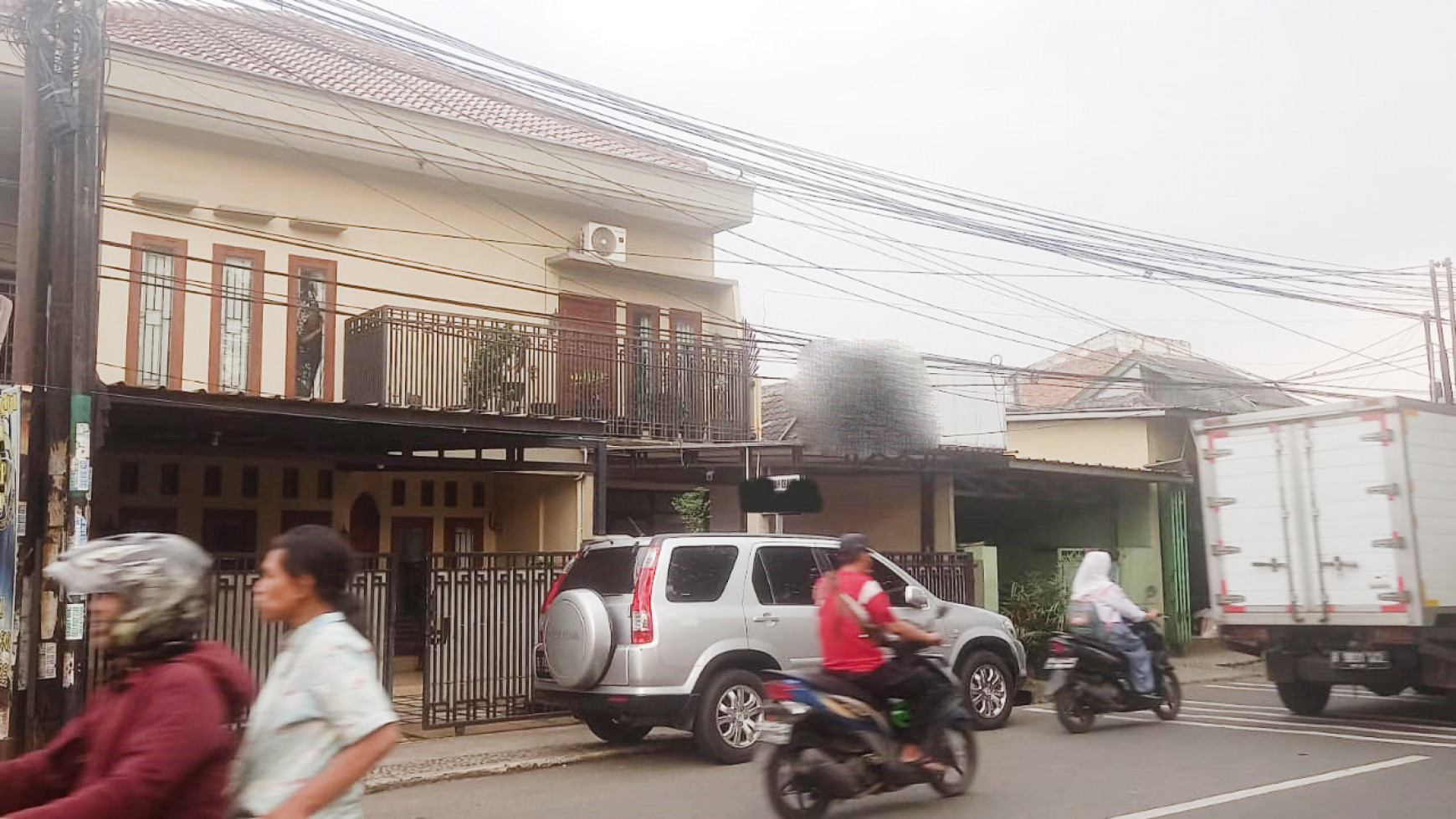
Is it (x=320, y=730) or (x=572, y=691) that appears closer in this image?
(x=320, y=730)

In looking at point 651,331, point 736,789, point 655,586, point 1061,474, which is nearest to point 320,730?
point 736,789

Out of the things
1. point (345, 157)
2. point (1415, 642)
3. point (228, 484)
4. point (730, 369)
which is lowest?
point (1415, 642)

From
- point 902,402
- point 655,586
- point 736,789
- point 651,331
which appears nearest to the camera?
point 736,789

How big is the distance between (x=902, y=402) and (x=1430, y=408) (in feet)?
21.8

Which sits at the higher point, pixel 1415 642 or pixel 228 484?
pixel 228 484

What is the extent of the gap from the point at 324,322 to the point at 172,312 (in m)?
2.02

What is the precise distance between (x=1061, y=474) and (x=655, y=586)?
37.8 ft

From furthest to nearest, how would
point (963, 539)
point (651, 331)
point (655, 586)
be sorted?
point (963, 539)
point (651, 331)
point (655, 586)

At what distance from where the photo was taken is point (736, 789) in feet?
30.6

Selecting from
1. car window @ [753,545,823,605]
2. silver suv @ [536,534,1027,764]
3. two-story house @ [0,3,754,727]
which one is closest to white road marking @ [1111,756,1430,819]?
silver suv @ [536,534,1027,764]

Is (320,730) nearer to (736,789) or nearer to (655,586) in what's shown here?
(736,789)

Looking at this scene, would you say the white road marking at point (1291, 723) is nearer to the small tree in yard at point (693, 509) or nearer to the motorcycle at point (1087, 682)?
the motorcycle at point (1087, 682)

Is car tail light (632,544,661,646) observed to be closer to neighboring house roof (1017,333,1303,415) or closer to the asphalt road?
the asphalt road

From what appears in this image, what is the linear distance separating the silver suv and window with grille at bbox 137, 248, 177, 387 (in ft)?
20.3
